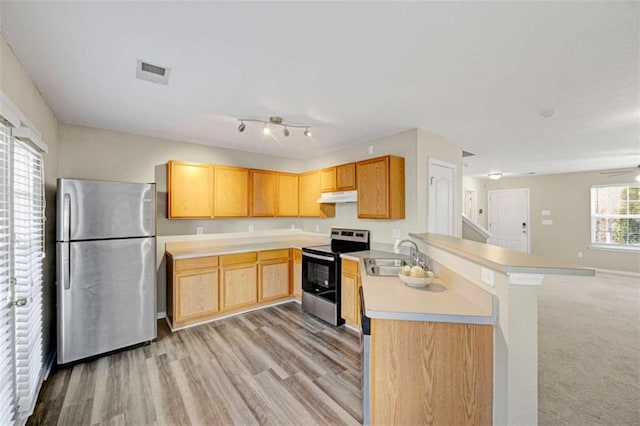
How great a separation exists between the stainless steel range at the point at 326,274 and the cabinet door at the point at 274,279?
1.44 feet

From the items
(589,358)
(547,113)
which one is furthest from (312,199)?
(589,358)

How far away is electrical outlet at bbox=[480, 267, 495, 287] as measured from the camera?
59.6 inches

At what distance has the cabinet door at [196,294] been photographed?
316 cm

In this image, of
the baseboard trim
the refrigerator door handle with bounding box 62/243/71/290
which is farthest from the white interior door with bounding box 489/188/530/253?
the refrigerator door handle with bounding box 62/243/71/290

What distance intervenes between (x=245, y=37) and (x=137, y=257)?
8.06 feet

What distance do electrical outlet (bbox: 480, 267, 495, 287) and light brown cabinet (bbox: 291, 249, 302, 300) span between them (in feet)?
9.00

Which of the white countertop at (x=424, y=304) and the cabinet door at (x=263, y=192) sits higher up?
the cabinet door at (x=263, y=192)

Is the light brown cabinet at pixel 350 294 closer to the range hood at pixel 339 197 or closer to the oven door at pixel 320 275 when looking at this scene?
the oven door at pixel 320 275

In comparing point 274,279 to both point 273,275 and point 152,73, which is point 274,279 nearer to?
point 273,275

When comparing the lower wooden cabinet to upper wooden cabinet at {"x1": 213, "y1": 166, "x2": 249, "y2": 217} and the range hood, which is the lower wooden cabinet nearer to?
upper wooden cabinet at {"x1": 213, "y1": 166, "x2": 249, "y2": 217}

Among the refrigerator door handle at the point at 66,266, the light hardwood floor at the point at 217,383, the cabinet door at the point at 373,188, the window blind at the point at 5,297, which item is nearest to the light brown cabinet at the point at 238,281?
the light hardwood floor at the point at 217,383

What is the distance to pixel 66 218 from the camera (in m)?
2.41

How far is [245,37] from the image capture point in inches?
60.9

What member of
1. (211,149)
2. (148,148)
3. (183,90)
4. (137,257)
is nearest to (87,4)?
(183,90)
